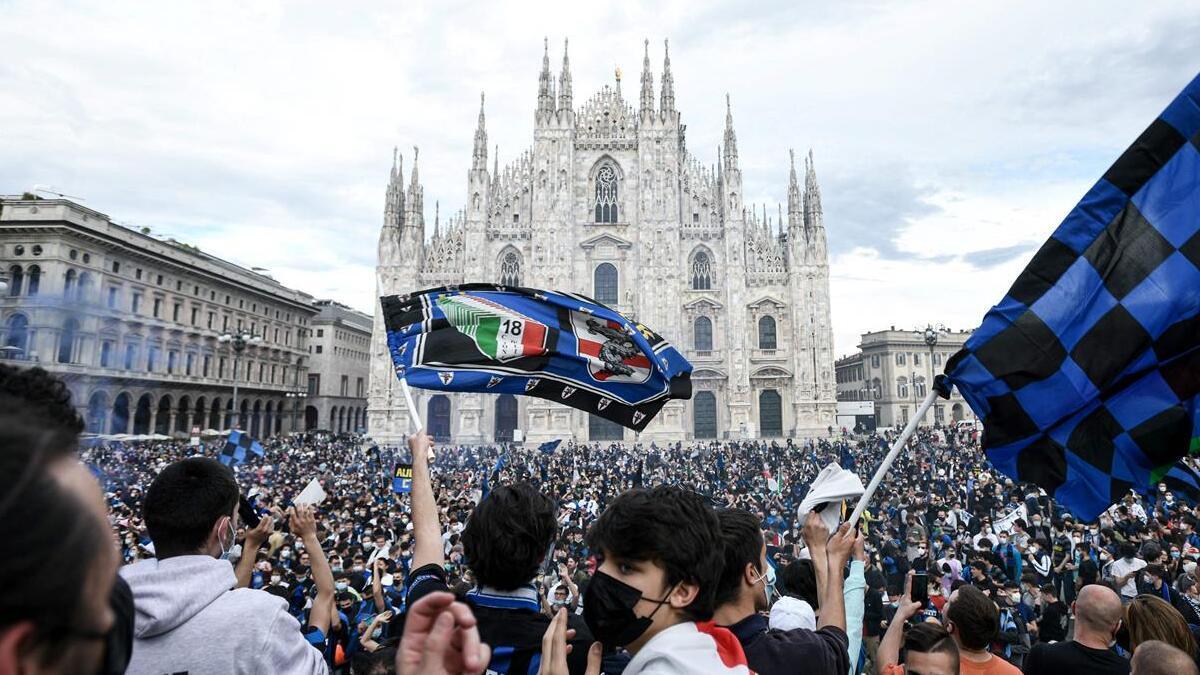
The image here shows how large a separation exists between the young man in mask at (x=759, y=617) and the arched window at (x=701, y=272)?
36.3 metres

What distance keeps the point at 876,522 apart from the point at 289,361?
4695 centimetres

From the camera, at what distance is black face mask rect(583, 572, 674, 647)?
189 cm

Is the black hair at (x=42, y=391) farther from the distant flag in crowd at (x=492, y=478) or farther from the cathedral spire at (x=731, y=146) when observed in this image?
the cathedral spire at (x=731, y=146)

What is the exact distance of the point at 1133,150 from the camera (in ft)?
11.4

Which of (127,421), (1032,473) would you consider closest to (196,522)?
(1032,473)

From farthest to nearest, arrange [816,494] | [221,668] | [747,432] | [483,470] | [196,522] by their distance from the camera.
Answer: [747,432], [483,470], [816,494], [196,522], [221,668]

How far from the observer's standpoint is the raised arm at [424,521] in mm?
2443

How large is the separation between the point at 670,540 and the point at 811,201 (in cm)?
3854

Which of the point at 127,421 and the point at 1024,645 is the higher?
the point at 127,421

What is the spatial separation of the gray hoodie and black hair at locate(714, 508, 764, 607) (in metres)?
1.39

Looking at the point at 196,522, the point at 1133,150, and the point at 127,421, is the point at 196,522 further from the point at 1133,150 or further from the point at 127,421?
the point at 127,421

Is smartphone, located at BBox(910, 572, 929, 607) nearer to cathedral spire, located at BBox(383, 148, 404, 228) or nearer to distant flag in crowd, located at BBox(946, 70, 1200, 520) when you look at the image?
distant flag in crowd, located at BBox(946, 70, 1200, 520)

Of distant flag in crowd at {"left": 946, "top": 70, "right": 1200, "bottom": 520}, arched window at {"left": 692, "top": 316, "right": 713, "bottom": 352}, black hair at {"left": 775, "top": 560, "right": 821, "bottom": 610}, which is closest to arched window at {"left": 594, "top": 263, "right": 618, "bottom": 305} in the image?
arched window at {"left": 692, "top": 316, "right": 713, "bottom": 352}

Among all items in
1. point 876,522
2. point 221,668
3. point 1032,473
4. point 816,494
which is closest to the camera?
point 221,668
